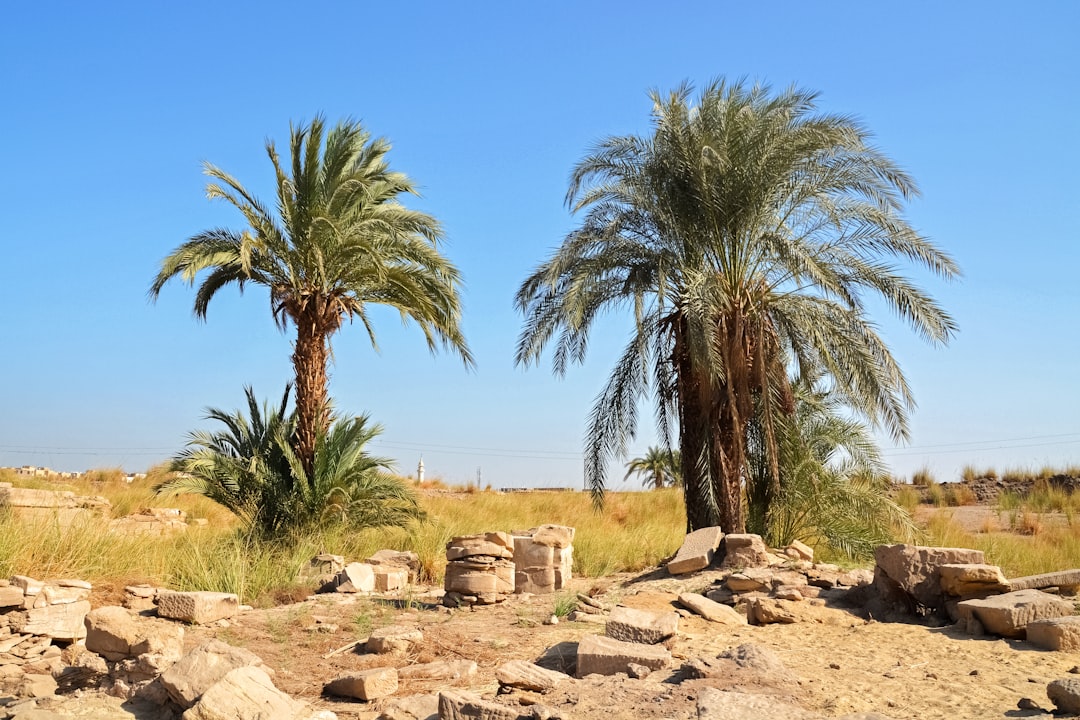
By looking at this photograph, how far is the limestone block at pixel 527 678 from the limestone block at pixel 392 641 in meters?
1.67

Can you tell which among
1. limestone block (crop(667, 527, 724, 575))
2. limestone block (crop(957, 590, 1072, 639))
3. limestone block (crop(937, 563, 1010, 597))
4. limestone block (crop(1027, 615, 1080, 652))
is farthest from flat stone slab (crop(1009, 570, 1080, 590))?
limestone block (crop(667, 527, 724, 575))

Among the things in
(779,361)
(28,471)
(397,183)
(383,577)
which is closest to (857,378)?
(779,361)

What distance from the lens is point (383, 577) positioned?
12.4 meters

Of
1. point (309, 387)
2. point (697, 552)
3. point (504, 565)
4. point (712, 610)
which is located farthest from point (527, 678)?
point (309, 387)

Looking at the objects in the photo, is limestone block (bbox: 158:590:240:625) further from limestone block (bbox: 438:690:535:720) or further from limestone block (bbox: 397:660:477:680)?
limestone block (bbox: 438:690:535:720)

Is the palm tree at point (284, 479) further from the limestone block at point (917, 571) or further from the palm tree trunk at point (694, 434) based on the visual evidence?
the limestone block at point (917, 571)

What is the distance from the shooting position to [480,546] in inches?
444

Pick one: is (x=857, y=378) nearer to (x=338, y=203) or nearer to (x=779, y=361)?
(x=779, y=361)

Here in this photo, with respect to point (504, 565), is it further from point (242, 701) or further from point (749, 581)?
point (242, 701)

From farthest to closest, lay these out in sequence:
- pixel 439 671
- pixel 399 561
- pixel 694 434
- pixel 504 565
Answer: pixel 694 434 → pixel 399 561 → pixel 504 565 → pixel 439 671

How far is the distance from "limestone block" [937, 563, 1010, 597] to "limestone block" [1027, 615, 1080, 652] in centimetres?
126

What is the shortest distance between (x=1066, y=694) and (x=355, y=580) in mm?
8509

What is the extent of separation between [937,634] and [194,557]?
9059 millimetres

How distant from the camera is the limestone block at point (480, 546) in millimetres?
11258
